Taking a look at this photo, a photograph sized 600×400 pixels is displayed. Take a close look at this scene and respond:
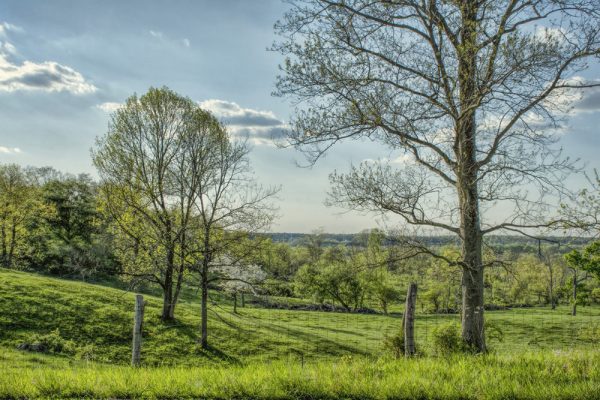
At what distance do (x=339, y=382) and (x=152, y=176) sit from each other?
847 inches

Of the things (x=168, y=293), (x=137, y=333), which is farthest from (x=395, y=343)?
(x=168, y=293)

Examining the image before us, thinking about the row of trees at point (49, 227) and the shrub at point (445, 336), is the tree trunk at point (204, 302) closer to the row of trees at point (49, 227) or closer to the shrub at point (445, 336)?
the shrub at point (445, 336)

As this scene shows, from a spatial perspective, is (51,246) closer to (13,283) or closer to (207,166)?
(13,283)

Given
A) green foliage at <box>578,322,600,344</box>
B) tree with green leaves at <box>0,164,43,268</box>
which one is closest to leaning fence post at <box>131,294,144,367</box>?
green foliage at <box>578,322,600,344</box>

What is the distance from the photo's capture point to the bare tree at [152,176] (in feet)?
76.4

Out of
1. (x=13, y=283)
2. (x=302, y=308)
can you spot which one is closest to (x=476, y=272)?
(x=13, y=283)

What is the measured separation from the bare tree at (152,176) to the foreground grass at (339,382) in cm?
1765

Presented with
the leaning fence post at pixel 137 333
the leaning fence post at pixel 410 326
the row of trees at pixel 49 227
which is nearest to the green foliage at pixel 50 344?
the leaning fence post at pixel 137 333

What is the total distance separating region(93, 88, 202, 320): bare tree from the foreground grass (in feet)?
57.9

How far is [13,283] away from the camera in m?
26.7

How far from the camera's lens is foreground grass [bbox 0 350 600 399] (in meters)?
5.13

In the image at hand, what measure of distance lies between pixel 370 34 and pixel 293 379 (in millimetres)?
7807

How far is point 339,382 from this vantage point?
5.40m

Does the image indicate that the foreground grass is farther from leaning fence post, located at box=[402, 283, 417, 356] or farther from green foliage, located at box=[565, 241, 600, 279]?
green foliage, located at box=[565, 241, 600, 279]
